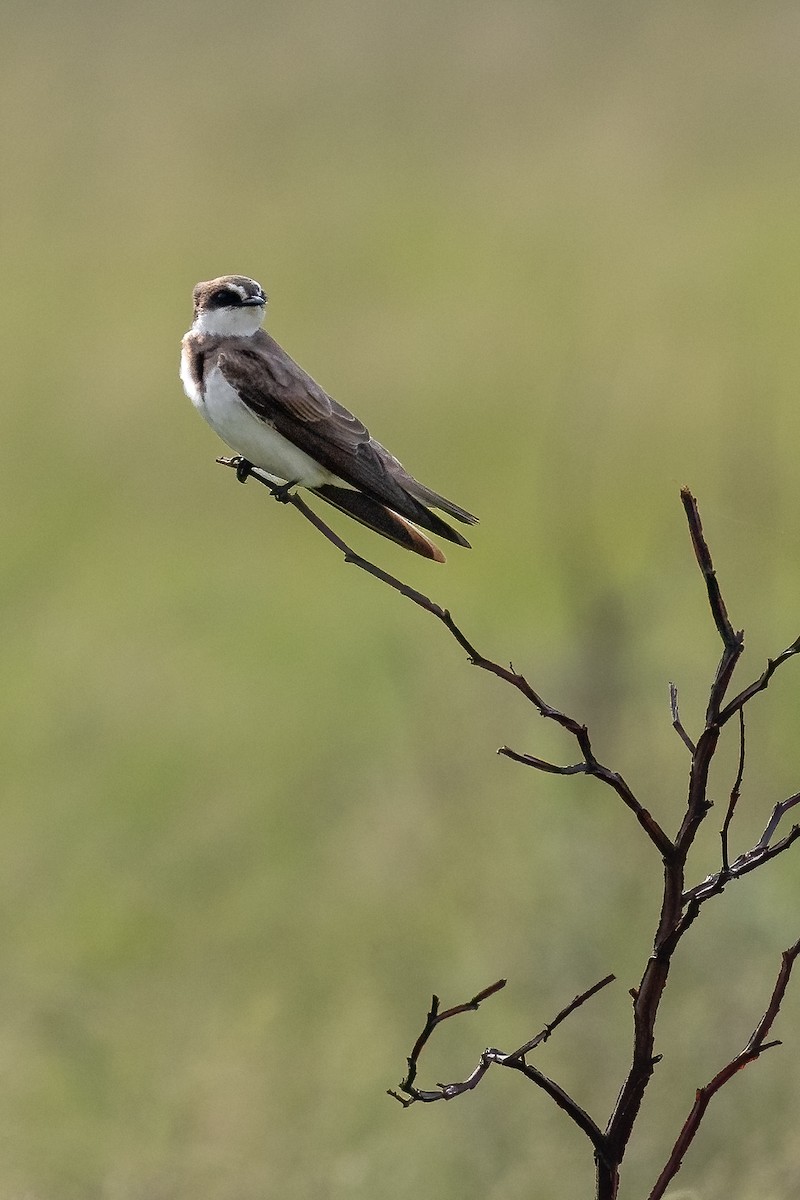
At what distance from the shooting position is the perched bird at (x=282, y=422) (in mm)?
3602

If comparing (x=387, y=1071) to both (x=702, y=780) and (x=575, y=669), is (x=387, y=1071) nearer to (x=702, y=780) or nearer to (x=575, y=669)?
(x=575, y=669)

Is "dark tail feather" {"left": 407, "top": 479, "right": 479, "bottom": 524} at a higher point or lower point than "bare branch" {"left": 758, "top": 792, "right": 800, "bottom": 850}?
higher

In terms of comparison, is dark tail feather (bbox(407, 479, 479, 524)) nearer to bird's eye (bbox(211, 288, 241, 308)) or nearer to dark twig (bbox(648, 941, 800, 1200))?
bird's eye (bbox(211, 288, 241, 308))

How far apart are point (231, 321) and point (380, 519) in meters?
0.99

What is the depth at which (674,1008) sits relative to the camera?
7.31m

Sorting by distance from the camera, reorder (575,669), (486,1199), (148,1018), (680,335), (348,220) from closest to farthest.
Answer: (486,1199)
(575,669)
(148,1018)
(680,335)
(348,220)

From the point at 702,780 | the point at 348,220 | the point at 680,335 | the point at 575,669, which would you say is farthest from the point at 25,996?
the point at 348,220

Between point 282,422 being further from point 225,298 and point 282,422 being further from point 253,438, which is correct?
point 225,298

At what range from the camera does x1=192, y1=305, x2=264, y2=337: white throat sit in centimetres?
432

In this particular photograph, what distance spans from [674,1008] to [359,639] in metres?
11.1

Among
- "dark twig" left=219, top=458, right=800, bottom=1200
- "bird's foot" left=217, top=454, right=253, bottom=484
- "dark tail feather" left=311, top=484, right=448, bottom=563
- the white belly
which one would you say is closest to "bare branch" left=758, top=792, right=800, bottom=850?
"dark twig" left=219, top=458, right=800, bottom=1200

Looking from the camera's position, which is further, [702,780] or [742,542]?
[742,542]

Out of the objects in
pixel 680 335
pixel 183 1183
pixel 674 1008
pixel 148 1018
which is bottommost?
pixel 183 1183

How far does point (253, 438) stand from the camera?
4.10 m
